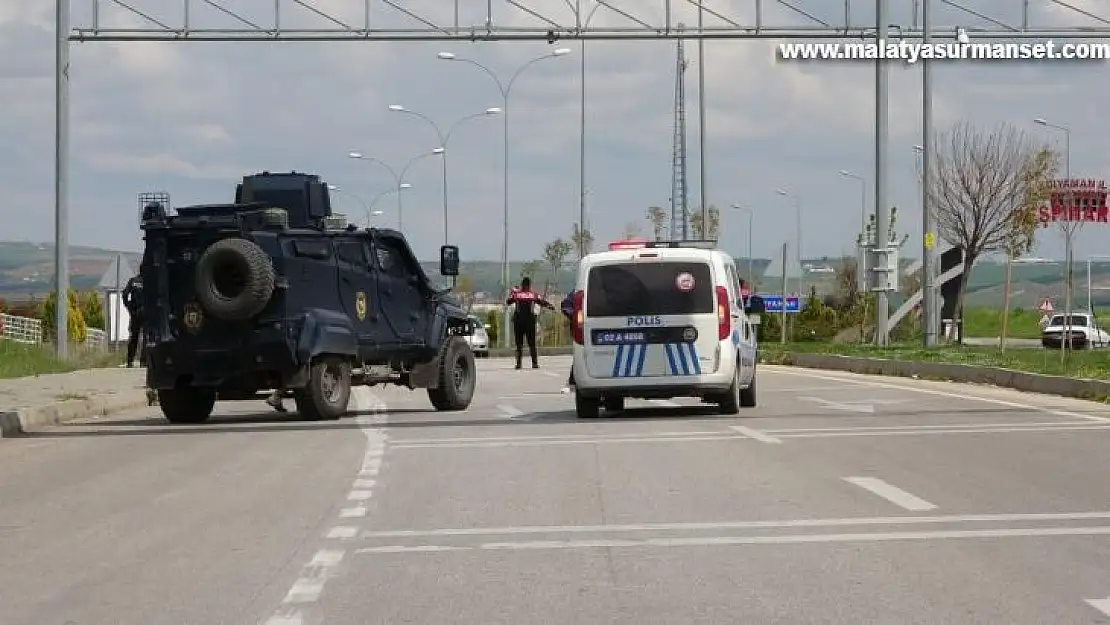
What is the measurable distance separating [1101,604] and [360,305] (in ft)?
53.8

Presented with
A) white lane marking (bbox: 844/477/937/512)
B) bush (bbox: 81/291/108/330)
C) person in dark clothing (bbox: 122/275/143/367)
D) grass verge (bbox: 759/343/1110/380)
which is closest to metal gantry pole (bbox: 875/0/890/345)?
grass verge (bbox: 759/343/1110/380)

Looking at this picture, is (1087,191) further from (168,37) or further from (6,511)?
(6,511)

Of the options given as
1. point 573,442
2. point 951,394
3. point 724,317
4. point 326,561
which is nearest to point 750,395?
point 724,317

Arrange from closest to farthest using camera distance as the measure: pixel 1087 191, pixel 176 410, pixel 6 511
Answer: pixel 6 511 → pixel 176 410 → pixel 1087 191

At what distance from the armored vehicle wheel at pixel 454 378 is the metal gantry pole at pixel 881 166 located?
1653cm

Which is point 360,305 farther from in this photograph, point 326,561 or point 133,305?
point 326,561

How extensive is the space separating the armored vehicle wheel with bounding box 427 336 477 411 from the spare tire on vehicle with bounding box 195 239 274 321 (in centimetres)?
367

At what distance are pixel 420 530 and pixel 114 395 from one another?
17.6 metres

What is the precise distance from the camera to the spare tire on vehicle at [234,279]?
22531 millimetres

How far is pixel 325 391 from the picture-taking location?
23.4m

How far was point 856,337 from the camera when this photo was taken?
219 ft

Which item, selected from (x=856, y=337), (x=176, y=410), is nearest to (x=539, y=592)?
(x=176, y=410)

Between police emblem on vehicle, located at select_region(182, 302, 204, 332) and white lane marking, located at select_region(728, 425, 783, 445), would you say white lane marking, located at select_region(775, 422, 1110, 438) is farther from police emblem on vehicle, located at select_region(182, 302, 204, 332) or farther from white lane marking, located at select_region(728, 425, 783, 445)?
police emblem on vehicle, located at select_region(182, 302, 204, 332)

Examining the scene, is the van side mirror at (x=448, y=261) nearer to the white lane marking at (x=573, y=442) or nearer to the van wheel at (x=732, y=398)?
the van wheel at (x=732, y=398)
